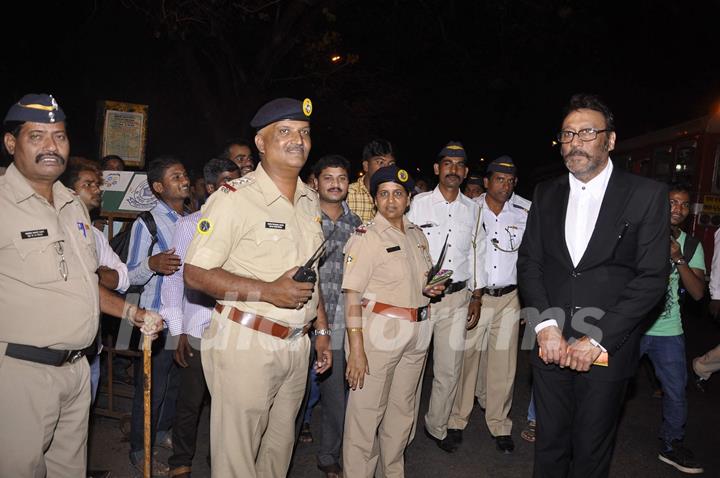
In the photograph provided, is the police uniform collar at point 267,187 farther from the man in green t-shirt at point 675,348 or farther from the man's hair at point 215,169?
the man in green t-shirt at point 675,348

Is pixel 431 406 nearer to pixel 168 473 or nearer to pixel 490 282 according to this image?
pixel 490 282

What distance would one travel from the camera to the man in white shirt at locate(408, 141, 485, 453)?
495cm

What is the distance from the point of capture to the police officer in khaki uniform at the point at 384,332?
387cm

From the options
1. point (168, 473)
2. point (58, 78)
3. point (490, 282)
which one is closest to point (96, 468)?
point (168, 473)

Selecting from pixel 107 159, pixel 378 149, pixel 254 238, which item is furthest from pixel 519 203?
pixel 107 159

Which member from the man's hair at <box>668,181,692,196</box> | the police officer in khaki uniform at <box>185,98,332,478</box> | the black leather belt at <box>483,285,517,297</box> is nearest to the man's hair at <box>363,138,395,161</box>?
the black leather belt at <box>483,285,517,297</box>

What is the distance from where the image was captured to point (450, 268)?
504 centimetres

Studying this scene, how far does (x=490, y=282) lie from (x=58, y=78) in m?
8.83

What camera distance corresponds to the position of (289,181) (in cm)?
325

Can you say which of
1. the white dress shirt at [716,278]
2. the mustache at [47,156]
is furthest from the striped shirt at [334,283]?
the white dress shirt at [716,278]

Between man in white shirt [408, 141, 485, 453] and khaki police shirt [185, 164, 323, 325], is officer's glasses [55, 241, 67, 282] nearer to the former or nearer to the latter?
khaki police shirt [185, 164, 323, 325]

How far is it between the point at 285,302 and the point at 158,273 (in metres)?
1.80

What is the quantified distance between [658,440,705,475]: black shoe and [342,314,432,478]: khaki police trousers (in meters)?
2.39

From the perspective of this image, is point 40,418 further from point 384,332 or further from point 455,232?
point 455,232
